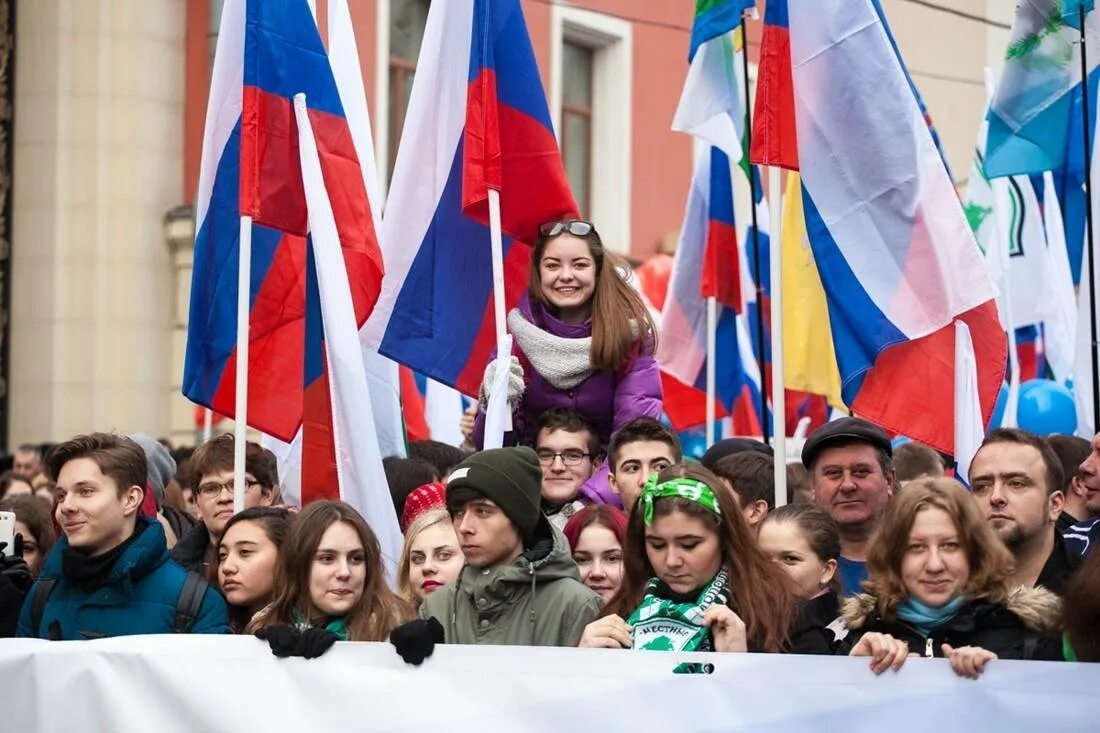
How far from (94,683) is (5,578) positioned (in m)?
0.97

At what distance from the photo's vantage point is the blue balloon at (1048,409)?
34.2 feet

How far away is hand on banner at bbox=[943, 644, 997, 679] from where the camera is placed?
179 inches

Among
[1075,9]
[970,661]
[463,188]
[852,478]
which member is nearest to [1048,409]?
[1075,9]

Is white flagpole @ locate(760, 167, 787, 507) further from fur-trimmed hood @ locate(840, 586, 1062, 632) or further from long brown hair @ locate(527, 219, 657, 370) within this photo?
fur-trimmed hood @ locate(840, 586, 1062, 632)

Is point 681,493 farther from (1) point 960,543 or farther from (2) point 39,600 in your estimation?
(2) point 39,600

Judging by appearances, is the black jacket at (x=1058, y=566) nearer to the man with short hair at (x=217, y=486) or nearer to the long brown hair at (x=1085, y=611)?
the long brown hair at (x=1085, y=611)

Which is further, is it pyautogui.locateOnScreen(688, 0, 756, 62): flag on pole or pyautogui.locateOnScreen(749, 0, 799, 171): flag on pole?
pyautogui.locateOnScreen(688, 0, 756, 62): flag on pole

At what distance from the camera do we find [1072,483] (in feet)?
22.8

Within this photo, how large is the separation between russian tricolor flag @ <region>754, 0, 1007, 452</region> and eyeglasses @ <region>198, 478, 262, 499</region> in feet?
6.74

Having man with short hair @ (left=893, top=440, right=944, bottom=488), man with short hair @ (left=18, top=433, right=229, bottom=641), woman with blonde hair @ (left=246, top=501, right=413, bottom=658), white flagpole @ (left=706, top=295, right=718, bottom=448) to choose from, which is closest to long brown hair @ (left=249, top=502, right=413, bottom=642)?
woman with blonde hair @ (left=246, top=501, right=413, bottom=658)

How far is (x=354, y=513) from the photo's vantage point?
19.4ft

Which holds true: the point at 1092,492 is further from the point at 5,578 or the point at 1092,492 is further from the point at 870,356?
the point at 5,578

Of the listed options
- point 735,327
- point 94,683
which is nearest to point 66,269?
point 735,327

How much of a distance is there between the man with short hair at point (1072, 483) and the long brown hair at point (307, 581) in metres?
1.91
